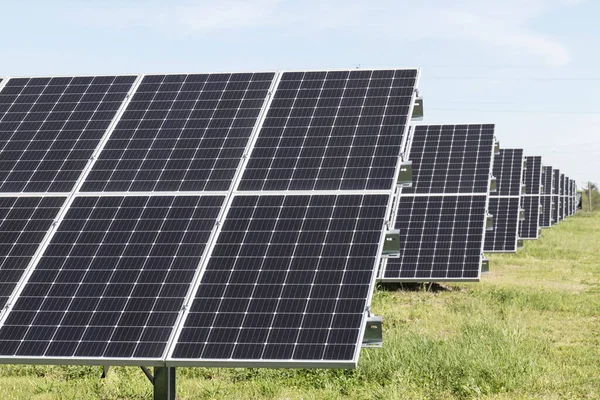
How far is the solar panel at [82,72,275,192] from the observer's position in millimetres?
11109

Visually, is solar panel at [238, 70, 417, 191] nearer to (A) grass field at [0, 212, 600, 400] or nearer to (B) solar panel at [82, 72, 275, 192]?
(B) solar panel at [82, 72, 275, 192]

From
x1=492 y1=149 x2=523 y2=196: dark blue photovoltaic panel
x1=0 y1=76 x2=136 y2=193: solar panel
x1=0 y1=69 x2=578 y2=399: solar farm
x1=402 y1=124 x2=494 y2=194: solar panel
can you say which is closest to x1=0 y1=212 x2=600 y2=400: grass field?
x1=0 y1=69 x2=578 y2=399: solar farm

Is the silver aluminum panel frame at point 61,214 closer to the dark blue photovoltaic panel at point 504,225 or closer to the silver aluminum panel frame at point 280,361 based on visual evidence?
the silver aluminum panel frame at point 280,361

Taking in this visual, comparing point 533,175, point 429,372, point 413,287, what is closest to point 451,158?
point 413,287

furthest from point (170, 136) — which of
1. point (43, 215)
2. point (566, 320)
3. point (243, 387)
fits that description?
point (566, 320)

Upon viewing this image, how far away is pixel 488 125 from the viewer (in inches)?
1066

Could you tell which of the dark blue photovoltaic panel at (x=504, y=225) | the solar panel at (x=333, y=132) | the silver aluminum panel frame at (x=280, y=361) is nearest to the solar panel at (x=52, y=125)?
the silver aluminum panel frame at (x=280, y=361)

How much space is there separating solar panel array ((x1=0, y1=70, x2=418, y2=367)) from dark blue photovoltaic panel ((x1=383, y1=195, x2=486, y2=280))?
10.7 meters

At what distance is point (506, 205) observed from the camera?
3394cm

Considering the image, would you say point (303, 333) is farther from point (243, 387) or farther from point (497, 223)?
point (497, 223)

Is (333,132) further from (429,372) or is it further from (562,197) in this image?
(562,197)

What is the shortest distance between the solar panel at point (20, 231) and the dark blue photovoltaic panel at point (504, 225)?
23.2 m

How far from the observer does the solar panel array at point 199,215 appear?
8.96 meters

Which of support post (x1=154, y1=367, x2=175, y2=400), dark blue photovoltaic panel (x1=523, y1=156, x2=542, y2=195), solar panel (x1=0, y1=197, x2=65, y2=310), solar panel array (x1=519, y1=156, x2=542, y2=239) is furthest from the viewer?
dark blue photovoltaic panel (x1=523, y1=156, x2=542, y2=195)
